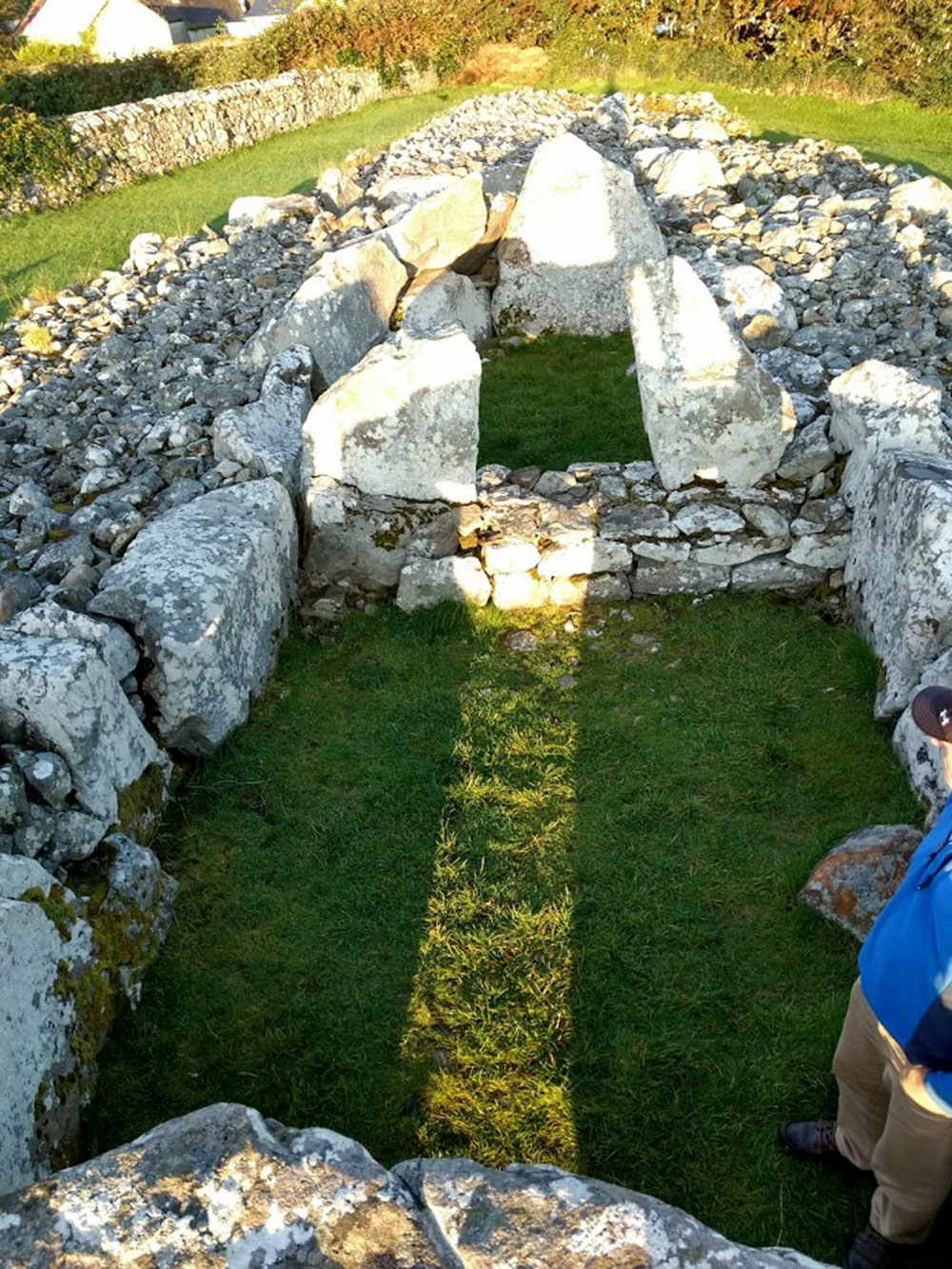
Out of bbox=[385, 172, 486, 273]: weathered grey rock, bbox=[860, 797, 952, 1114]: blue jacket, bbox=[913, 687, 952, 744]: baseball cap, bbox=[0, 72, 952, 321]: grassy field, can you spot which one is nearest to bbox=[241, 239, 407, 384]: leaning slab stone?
bbox=[385, 172, 486, 273]: weathered grey rock

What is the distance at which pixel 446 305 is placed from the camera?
9836mm

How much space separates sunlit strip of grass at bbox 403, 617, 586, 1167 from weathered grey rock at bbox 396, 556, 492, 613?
76cm

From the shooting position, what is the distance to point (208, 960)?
4.66 metres

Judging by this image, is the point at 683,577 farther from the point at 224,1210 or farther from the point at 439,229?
the point at 439,229

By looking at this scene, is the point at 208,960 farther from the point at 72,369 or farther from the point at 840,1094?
the point at 72,369

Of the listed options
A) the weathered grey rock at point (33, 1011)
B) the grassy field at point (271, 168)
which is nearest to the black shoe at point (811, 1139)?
the weathered grey rock at point (33, 1011)

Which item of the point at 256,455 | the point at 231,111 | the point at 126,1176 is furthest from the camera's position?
the point at 231,111

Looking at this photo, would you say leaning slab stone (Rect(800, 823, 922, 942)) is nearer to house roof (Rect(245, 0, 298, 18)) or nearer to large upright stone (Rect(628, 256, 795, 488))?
large upright stone (Rect(628, 256, 795, 488))

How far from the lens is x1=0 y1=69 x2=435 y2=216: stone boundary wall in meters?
18.4

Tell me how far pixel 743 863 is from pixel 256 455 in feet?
14.4

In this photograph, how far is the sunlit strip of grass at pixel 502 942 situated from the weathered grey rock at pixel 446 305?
15.6 ft

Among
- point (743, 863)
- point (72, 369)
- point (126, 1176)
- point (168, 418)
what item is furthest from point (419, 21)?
point (126, 1176)

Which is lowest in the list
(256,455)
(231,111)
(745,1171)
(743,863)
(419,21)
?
(745,1171)

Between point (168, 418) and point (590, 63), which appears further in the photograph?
point (590, 63)
